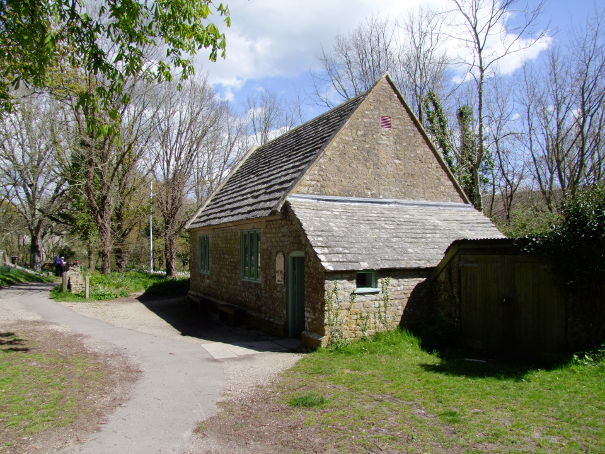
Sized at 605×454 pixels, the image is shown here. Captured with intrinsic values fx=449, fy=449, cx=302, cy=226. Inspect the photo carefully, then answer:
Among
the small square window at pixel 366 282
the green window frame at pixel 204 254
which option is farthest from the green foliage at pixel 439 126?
the small square window at pixel 366 282

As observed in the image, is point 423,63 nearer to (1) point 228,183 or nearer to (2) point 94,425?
(1) point 228,183

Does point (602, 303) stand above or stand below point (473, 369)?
above

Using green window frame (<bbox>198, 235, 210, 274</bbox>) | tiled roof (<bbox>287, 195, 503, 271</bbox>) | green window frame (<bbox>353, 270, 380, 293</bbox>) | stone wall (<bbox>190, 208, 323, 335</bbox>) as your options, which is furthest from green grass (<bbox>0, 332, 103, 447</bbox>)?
green window frame (<bbox>198, 235, 210, 274</bbox>)

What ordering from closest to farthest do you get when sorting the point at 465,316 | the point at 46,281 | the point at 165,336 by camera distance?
the point at 465,316, the point at 165,336, the point at 46,281

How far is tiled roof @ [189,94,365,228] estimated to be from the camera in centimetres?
1343

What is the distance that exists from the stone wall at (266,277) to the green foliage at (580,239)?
484 cm

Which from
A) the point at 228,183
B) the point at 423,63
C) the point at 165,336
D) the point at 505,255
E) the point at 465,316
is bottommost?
the point at 165,336

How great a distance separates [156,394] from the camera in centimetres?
751

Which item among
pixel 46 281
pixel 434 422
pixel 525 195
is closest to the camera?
pixel 434 422

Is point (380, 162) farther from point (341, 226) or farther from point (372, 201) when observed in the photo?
point (341, 226)

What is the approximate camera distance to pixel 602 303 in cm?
866

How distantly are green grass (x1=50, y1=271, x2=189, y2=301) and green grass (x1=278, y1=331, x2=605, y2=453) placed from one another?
15.5m

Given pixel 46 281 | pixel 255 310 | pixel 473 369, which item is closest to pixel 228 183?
pixel 255 310

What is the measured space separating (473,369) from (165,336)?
855 centimetres
